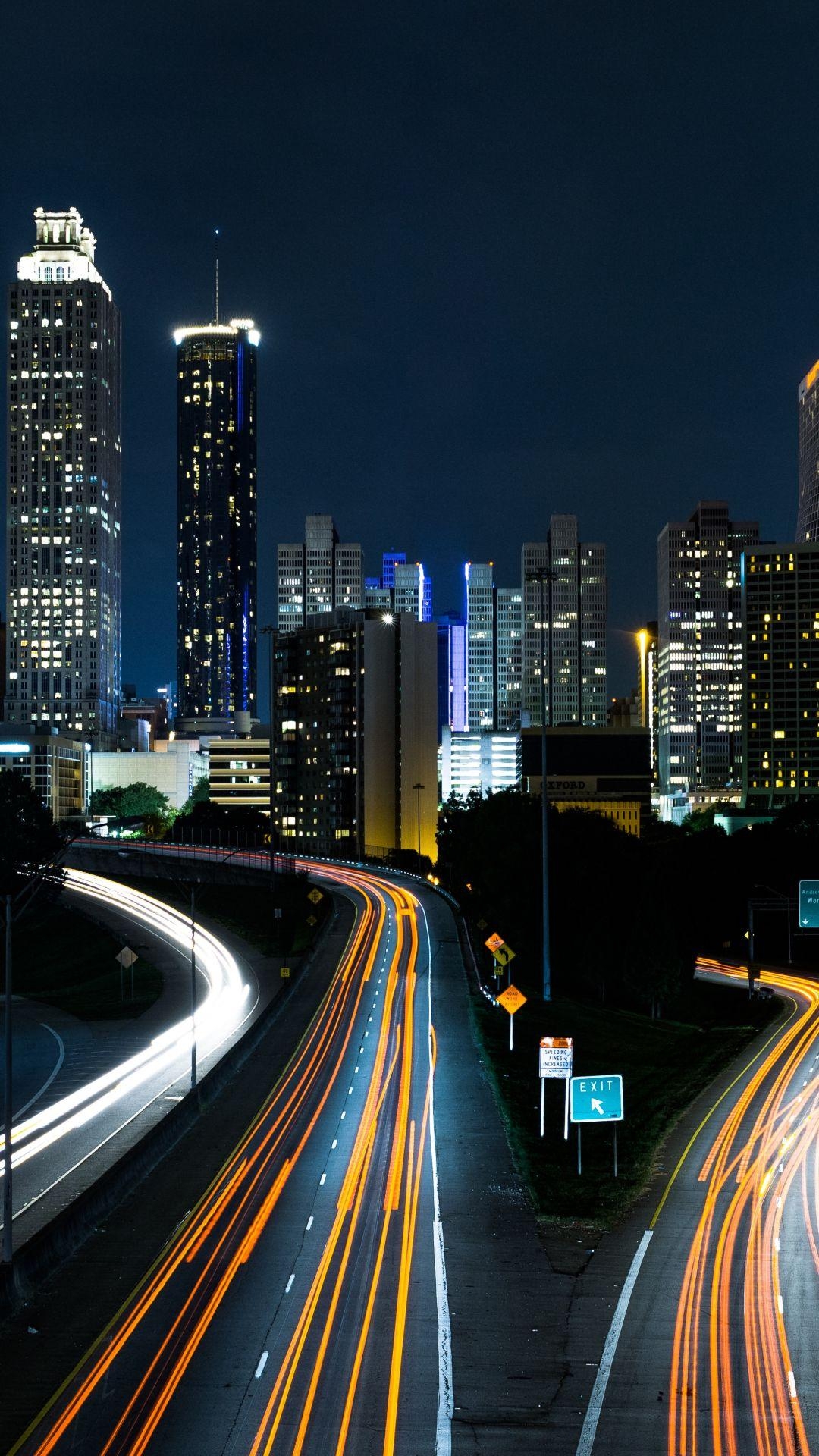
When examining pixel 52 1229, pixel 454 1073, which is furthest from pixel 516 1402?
pixel 454 1073

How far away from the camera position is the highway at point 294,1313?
24.7 meters

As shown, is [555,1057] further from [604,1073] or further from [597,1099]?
[604,1073]

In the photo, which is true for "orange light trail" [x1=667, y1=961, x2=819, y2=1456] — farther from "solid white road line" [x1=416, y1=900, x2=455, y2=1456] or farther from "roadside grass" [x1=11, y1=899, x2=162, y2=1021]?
"roadside grass" [x1=11, y1=899, x2=162, y2=1021]

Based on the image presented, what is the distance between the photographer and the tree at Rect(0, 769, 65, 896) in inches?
5148

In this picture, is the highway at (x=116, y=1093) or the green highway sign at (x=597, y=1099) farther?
the highway at (x=116, y=1093)

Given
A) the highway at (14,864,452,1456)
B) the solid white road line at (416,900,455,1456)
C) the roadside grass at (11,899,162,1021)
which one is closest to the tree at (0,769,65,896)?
the roadside grass at (11,899,162,1021)

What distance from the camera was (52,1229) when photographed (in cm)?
3478

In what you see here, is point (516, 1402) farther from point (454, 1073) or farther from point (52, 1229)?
point (454, 1073)

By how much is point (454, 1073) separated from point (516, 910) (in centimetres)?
4134

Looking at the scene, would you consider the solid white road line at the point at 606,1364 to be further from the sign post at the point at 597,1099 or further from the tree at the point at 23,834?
the tree at the point at 23,834

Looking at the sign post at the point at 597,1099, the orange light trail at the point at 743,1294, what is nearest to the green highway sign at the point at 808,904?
the orange light trail at the point at 743,1294

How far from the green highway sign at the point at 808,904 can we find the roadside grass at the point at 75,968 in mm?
38137

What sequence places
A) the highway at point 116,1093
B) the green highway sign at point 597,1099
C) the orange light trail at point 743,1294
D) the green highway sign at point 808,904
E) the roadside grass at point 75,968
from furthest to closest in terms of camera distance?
the roadside grass at point 75,968 < the green highway sign at point 808,904 < the highway at point 116,1093 < the green highway sign at point 597,1099 < the orange light trail at point 743,1294

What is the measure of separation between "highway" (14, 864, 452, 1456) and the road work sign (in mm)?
4592
